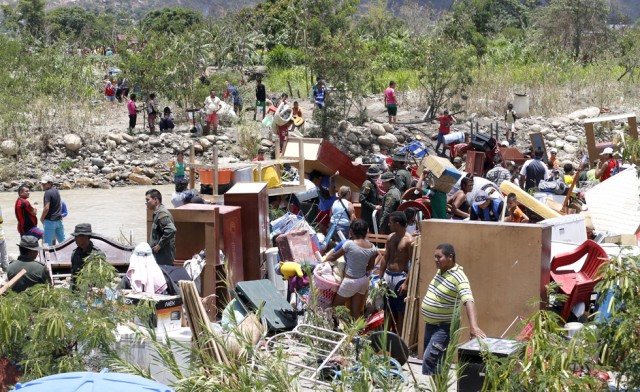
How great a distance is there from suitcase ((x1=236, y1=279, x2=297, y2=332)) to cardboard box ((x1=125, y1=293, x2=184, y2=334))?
0.64 m

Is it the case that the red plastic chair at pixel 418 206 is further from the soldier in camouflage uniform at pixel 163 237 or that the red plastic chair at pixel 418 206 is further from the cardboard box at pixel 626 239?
the soldier in camouflage uniform at pixel 163 237

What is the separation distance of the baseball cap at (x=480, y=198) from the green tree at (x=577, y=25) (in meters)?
33.3

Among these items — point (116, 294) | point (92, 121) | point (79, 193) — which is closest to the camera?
point (116, 294)

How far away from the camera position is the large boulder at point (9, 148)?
81.0 ft

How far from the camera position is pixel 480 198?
39.1ft

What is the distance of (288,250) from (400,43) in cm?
3106

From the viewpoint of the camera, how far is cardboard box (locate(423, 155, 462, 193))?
12.3 metres

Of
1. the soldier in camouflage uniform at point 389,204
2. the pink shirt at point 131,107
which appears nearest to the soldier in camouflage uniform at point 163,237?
the soldier in camouflage uniform at point 389,204

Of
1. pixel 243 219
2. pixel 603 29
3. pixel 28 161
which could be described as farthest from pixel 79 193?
pixel 603 29

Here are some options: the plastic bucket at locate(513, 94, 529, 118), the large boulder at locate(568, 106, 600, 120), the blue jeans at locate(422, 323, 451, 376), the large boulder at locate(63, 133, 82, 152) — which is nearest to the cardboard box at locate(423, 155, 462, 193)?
the blue jeans at locate(422, 323, 451, 376)

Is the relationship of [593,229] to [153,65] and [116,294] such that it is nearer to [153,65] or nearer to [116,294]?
[116,294]

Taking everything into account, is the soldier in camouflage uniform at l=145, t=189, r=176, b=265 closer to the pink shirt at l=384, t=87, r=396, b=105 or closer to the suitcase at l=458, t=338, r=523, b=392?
the suitcase at l=458, t=338, r=523, b=392

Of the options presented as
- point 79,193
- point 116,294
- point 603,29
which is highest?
point 603,29

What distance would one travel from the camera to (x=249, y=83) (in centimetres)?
3300
